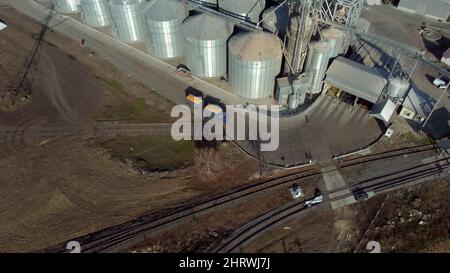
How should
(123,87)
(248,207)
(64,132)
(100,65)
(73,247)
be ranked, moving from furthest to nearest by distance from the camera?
(100,65) < (123,87) < (64,132) < (248,207) < (73,247)

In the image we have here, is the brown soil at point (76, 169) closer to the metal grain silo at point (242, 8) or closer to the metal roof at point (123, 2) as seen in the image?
the metal roof at point (123, 2)

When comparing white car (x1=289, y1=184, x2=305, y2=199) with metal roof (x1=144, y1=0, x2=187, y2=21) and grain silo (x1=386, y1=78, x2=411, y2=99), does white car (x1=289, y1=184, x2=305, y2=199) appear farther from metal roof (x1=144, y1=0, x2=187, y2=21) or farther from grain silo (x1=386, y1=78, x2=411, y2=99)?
metal roof (x1=144, y1=0, x2=187, y2=21)

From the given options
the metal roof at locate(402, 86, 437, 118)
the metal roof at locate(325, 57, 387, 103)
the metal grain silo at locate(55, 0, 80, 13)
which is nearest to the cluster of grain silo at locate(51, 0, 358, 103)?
the metal roof at locate(325, 57, 387, 103)

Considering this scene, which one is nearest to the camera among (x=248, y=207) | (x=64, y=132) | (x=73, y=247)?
(x=73, y=247)

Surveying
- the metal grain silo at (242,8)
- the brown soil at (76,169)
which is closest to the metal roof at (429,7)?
the metal grain silo at (242,8)

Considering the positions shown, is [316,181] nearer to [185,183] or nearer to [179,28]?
[185,183]

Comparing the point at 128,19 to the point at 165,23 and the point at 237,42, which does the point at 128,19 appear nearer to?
the point at 165,23

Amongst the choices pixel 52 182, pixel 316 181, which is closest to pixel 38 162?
pixel 52 182
